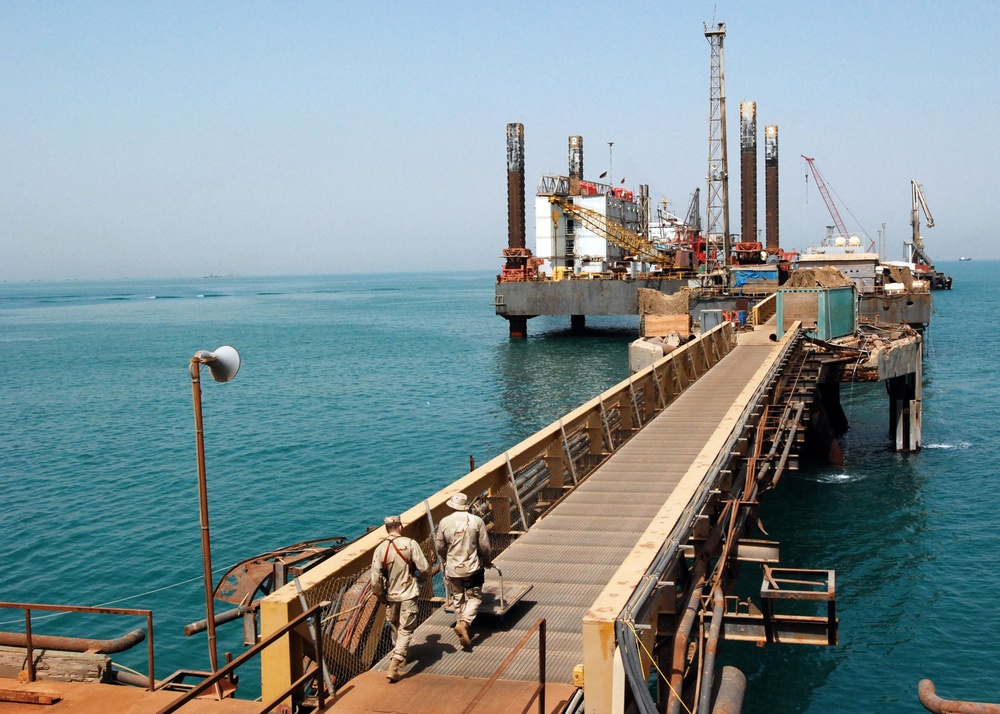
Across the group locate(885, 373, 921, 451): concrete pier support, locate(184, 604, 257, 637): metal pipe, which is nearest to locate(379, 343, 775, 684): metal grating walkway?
locate(184, 604, 257, 637): metal pipe

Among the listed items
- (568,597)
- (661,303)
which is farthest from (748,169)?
(568,597)

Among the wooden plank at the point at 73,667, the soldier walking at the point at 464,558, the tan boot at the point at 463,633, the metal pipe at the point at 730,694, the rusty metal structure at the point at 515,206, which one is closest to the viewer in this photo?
the metal pipe at the point at 730,694

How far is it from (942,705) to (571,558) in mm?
4793

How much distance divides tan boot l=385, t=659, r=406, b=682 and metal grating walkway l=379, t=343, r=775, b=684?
149 millimetres

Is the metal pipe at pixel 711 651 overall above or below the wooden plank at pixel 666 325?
below

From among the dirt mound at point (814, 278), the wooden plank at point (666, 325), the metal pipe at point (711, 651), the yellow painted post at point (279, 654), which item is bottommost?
the metal pipe at point (711, 651)

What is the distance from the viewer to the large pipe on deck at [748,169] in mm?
101312

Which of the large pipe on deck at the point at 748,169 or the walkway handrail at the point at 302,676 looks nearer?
the walkway handrail at the point at 302,676

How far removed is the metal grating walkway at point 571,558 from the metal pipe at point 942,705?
120 inches

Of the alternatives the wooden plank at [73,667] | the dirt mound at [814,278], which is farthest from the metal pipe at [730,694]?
the dirt mound at [814,278]

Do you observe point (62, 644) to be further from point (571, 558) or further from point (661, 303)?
point (661, 303)

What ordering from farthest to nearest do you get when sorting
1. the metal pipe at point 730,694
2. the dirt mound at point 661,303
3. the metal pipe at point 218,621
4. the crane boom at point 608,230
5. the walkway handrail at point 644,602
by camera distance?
the crane boom at point 608,230
the dirt mound at point 661,303
the metal pipe at point 218,621
the metal pipe at point 730,694
the walkway handrail at point 644,602

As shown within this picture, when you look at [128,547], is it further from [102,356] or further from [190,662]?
[102,356]

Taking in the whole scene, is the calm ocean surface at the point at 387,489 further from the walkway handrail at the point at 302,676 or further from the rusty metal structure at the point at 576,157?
the rusty metal structure at the point at 576,157
